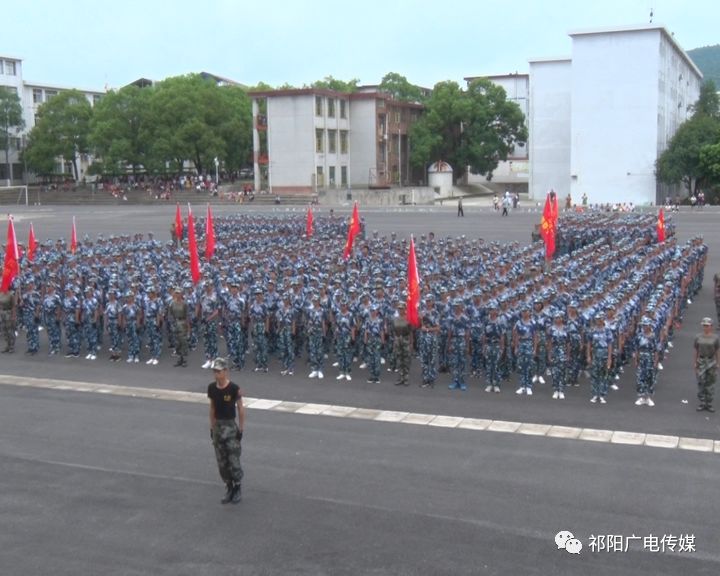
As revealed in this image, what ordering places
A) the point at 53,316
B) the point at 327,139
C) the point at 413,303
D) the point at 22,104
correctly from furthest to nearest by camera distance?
1. the point at 22,104
2. the point at 327,139
3. the point at 53,316
4. the point at 413,303

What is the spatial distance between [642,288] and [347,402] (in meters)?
6.32

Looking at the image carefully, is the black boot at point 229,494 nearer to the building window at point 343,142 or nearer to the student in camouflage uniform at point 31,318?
the student in camouflage uniform at point 31,318

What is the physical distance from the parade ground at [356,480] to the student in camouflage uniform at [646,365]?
230 millimetres

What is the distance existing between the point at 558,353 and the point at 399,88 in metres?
74.4

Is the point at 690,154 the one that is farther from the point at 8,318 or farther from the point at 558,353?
the point at 8,318

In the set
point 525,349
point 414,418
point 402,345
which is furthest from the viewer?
point 402,345

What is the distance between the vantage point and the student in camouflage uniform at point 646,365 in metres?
11.3

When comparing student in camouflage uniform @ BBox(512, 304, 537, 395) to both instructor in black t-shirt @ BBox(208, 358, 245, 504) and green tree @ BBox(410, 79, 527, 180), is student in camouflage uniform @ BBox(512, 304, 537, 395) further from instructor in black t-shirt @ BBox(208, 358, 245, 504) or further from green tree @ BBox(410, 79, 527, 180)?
green tree @ BBox(410, 79, 527, 180)

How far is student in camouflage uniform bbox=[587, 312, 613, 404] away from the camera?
37.5ft

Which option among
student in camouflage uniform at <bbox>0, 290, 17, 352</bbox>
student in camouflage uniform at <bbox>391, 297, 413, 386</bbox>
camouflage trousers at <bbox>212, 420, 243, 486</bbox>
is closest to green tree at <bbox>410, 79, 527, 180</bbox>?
student in camouflage uniform at <bbox>0, 290, 17, 352</bbox>

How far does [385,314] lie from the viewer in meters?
13.4

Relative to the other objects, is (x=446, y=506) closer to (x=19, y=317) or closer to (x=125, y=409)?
(x=125, y=409)

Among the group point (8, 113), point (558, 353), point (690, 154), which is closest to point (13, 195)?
point (8, 113)

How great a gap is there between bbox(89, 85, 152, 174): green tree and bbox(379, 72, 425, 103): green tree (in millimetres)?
25261
